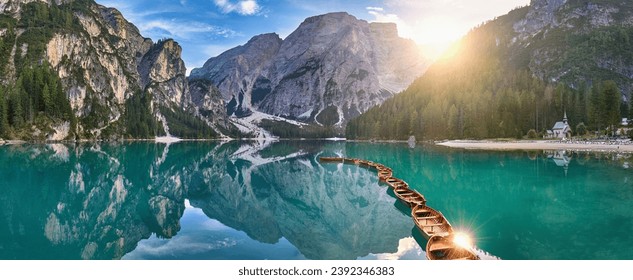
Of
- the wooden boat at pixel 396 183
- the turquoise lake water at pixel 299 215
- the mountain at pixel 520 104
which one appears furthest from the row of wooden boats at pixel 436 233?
the mountain at pixel 520 104

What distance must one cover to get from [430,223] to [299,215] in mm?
9554

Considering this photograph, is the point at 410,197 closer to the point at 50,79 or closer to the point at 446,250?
the point at 446,250

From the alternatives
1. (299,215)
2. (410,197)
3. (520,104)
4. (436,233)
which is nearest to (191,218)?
(299,215)

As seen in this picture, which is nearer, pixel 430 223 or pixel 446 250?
pixel 446 250

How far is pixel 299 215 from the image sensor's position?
2694 cm

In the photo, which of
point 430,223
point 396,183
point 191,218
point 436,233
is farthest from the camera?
point 396,183

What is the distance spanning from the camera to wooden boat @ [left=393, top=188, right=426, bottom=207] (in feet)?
91.4

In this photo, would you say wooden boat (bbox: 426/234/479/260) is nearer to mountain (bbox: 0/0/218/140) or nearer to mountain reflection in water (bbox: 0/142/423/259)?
mountain reflection in water (bbox: 0/142/423/259)

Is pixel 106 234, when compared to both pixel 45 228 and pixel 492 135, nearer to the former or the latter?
pixel 45 228

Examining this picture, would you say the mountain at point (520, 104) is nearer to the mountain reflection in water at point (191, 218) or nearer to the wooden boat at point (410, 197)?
the wooden boat at point (410, 197)

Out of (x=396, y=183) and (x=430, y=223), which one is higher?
(x=430, y=223)

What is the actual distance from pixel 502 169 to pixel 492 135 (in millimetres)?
85917

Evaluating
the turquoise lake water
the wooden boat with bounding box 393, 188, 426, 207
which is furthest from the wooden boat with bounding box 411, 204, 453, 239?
the wooden boat with bounding box 393, 188, 426, 207

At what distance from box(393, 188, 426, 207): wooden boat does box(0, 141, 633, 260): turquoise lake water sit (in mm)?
1029
